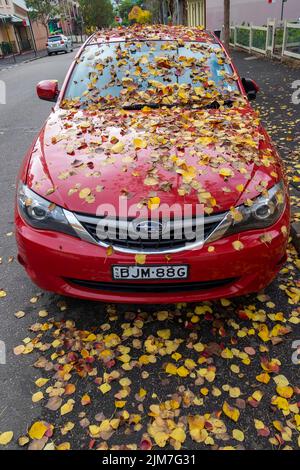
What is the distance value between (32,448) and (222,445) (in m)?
0.95

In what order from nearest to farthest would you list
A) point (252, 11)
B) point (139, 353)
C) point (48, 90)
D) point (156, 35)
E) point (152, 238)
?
point (152, 238) < point (139, 353) < point (48, 90) < point (156, 35) < point (252, 11)

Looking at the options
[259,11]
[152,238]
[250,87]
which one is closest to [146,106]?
[250,87]

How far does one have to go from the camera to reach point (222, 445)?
6.43ft

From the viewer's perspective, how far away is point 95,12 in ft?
190

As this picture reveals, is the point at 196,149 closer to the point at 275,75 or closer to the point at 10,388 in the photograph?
the point at 10,388

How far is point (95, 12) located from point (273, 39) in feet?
175

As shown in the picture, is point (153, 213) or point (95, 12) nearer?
point (153, 213)

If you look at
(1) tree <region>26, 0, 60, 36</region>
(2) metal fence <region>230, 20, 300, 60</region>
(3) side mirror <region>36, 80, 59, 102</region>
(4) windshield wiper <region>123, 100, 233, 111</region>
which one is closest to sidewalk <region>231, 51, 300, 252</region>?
(2) metal fence <region>230, 20, 300, 60</region>

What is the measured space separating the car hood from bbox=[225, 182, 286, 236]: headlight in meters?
0.06

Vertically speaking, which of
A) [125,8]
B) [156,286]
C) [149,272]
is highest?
[149,272]

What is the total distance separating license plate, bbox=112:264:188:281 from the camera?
2273 millimetres

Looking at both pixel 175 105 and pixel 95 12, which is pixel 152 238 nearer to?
pixel 175 105

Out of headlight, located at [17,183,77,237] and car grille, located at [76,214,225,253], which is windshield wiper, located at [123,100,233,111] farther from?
car grille, located at [76,214,225,253]

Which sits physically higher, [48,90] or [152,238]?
[48,90]
